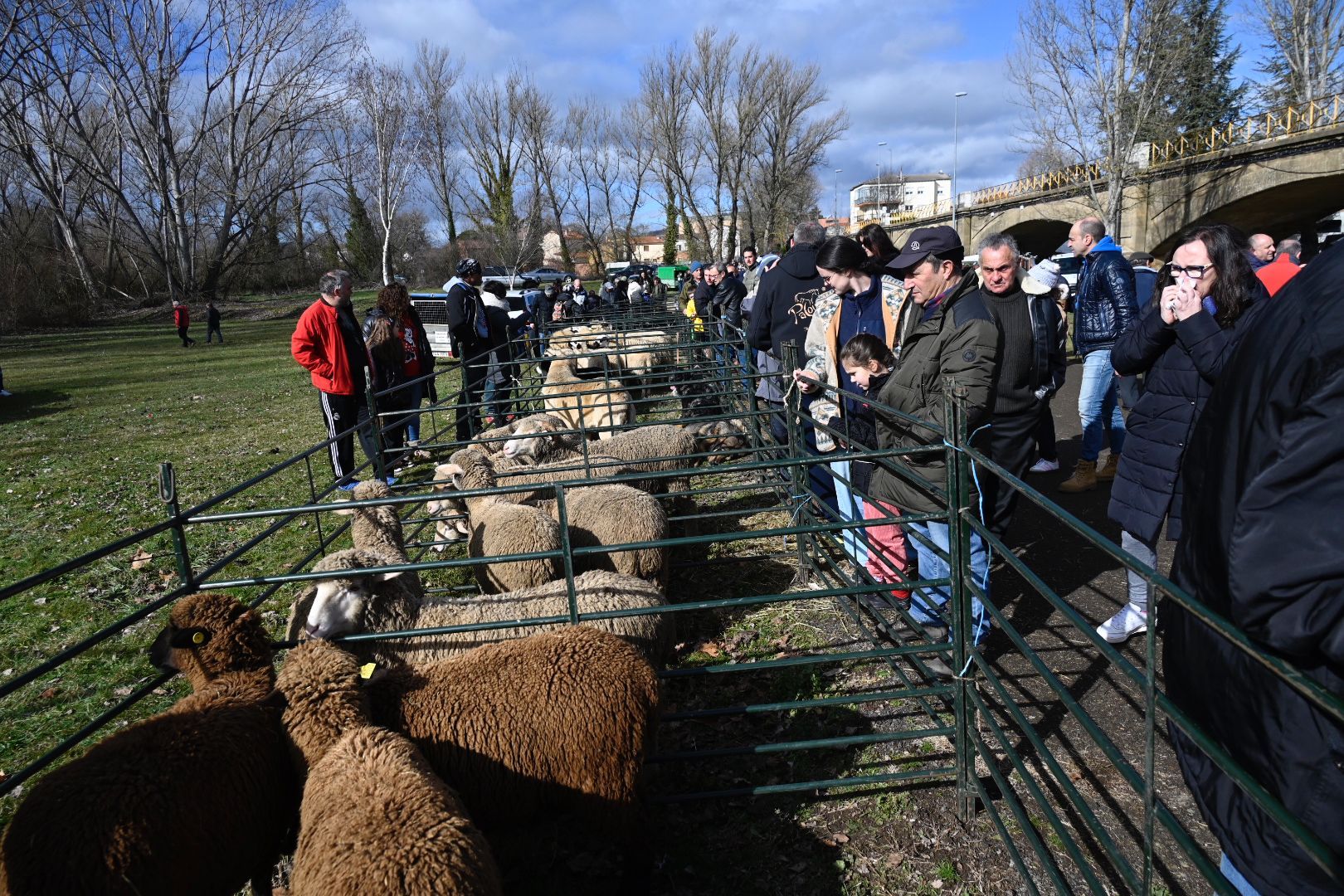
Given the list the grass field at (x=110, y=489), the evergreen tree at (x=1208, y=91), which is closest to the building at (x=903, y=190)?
the evergreen tree at (x=1208, y=91)

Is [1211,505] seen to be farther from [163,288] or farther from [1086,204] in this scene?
[163,288]

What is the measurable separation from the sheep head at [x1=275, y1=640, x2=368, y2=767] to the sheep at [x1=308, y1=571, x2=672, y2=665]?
26.6 inches

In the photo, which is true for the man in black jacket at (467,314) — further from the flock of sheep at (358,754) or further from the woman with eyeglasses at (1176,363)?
the woman with eyeglasses at (1176,363)

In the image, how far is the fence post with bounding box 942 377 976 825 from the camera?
2.65 m

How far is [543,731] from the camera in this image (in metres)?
2.59

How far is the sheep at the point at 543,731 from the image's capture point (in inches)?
101

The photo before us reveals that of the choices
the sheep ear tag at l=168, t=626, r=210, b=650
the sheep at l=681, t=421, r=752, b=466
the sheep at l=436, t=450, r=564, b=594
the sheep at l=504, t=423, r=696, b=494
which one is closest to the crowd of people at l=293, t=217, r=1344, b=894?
the sheep at l=681, t=421, r=752, b=466

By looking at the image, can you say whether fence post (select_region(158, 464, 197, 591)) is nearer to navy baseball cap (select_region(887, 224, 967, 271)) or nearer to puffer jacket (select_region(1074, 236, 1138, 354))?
navy baseball cap (select_region(887, 224, 967, 271))

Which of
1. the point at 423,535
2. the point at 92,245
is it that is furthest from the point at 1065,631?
the point at 92,245

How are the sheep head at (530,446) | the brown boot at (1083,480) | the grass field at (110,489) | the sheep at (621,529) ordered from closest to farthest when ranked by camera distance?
1. the grass field at (110,489)
2. the sheep at (621,529)
3. the brown boot at (1083,480)
4. the sheep head at (530,446)

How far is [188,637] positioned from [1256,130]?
31.4 meters

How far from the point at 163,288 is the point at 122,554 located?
42.5m

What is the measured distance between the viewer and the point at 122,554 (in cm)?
654

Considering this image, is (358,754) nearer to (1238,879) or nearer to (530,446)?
(1238,879)
